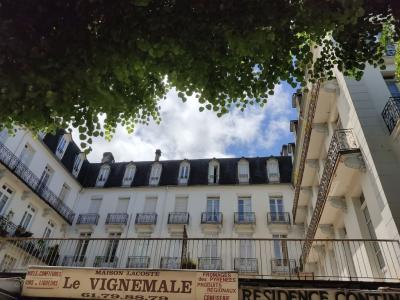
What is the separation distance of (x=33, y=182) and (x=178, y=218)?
10.7 metres

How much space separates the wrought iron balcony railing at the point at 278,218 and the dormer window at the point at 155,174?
33.1 feet

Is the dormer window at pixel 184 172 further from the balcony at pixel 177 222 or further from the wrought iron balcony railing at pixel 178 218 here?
the balcony at pixel 177 222

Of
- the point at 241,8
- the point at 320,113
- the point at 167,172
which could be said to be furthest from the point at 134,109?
the point at 167,172

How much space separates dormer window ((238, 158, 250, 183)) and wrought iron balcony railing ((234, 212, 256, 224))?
3190mm

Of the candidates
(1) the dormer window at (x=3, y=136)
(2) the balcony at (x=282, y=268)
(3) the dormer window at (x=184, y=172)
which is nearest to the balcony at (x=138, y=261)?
(3) the dormer window at (x=184, y=172)

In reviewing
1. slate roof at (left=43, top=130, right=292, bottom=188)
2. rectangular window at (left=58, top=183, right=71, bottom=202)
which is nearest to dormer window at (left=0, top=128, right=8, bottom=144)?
slate roof at (left=43, top=130, right=292, bottom=188)

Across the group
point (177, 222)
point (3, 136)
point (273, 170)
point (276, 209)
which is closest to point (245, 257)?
point (276, 209)

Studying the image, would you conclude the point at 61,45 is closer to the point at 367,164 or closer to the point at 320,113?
the point at 367,164

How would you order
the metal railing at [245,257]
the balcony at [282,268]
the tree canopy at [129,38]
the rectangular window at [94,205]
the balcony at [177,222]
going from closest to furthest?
the tree canopy at [129,38] < the metal railing at [245,257] < the balcony at [282,268] < the balcony at [177,222] < the rectangular window at [94,205]

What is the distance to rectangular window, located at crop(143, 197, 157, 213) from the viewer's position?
88.0 ft

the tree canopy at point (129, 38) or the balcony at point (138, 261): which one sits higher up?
the balcony at point (138, 261)

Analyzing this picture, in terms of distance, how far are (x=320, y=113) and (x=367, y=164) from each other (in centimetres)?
454

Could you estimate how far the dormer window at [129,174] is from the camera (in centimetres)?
2913

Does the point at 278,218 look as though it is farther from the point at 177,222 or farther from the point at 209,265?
the point at 177,222
